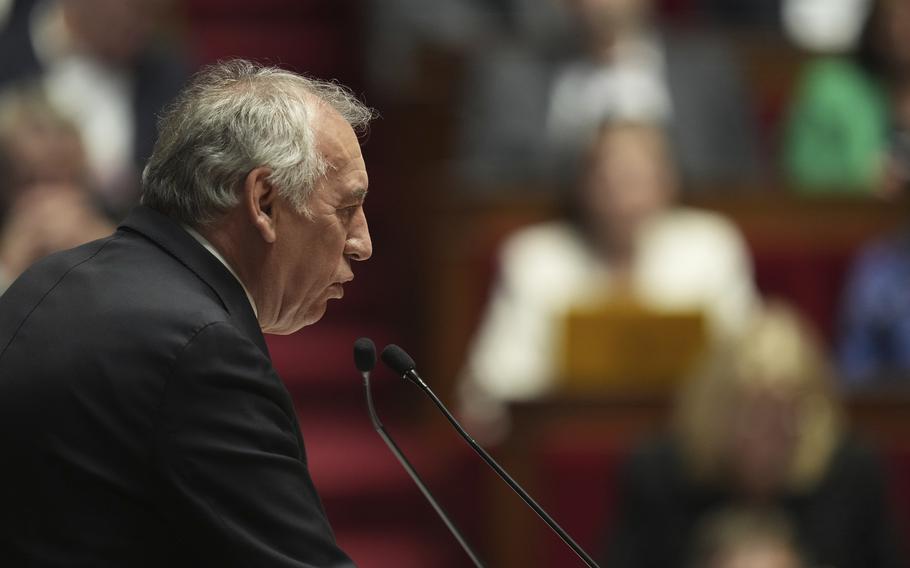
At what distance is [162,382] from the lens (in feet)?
3.65

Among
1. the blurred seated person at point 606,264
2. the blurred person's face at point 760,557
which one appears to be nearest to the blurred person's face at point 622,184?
the blurred seated person at point 606,264

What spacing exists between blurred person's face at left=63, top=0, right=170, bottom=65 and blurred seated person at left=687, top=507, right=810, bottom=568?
5.31ft

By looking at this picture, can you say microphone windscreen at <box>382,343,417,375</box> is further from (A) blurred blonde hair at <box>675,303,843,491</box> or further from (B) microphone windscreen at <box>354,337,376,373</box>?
(A) blurred blonde hair at <box>675,303,843,491</box>

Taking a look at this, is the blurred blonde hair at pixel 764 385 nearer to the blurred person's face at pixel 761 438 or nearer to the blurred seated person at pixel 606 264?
the blurred person's face at pixel 761 438

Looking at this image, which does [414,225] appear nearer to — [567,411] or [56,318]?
[567,411]

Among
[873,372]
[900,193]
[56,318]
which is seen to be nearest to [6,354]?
[56,318]

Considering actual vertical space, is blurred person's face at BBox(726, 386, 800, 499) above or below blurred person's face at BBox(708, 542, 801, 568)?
above

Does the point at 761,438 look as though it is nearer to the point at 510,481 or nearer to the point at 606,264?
the point at 606,264

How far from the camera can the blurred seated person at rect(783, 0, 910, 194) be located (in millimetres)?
3428

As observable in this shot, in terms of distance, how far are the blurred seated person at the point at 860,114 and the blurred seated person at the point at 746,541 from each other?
3.70 feet

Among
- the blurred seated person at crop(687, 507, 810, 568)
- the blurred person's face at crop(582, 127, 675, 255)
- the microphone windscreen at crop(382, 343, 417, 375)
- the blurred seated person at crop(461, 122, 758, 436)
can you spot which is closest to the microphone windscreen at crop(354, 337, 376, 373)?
the microphone windscreen at crop(382, 343, 417, 375)

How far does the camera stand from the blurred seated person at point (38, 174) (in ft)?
7.56

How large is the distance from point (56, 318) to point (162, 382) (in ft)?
0.35

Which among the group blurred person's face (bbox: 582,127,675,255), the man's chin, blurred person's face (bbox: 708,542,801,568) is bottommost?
blurred person's face (bbox: 708,542,801,568)
